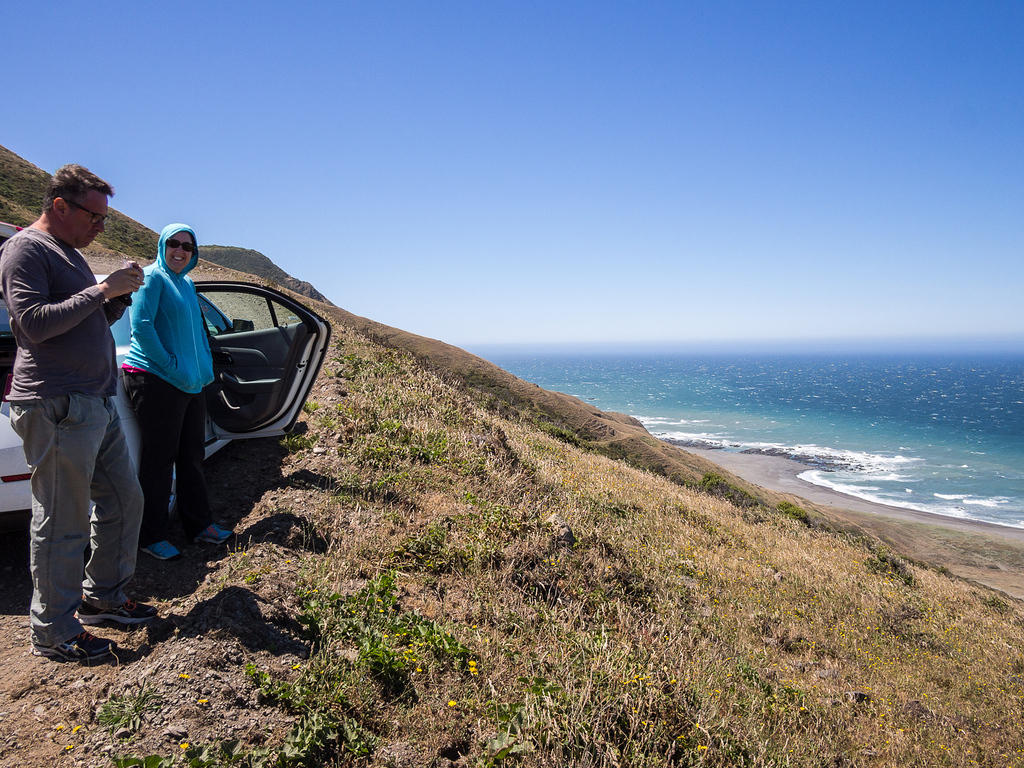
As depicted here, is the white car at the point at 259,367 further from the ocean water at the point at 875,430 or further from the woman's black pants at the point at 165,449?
the ocean water at the point at 875,430

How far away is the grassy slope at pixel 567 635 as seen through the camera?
9.64 feet

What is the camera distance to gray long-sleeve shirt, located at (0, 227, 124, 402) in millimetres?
2705

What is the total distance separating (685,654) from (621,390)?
468 ft

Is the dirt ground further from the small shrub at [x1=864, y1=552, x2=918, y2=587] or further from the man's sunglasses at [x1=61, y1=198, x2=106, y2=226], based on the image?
the small shrub at [x1=864, y1=552, x2=918, y2=587]

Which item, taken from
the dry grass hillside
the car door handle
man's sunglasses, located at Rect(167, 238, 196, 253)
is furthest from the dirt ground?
man's sunglasses, located at Rect(167, 238, 196, 253)

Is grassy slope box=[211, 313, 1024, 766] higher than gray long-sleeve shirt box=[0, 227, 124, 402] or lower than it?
lower

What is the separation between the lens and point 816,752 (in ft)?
12.6

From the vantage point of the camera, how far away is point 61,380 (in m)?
2.86

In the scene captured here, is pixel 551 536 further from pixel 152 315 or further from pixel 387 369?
pixel 387 369

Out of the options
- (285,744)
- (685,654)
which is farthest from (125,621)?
(685,654)

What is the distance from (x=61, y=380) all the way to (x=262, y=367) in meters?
3.24

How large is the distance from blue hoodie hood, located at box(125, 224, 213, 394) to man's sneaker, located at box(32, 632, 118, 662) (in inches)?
67.3

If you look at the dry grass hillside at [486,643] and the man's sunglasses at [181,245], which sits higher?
the man's sunglasses at [181,245]

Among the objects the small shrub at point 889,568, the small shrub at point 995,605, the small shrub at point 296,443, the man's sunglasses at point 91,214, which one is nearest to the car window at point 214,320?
the small shrub at point 296,443
